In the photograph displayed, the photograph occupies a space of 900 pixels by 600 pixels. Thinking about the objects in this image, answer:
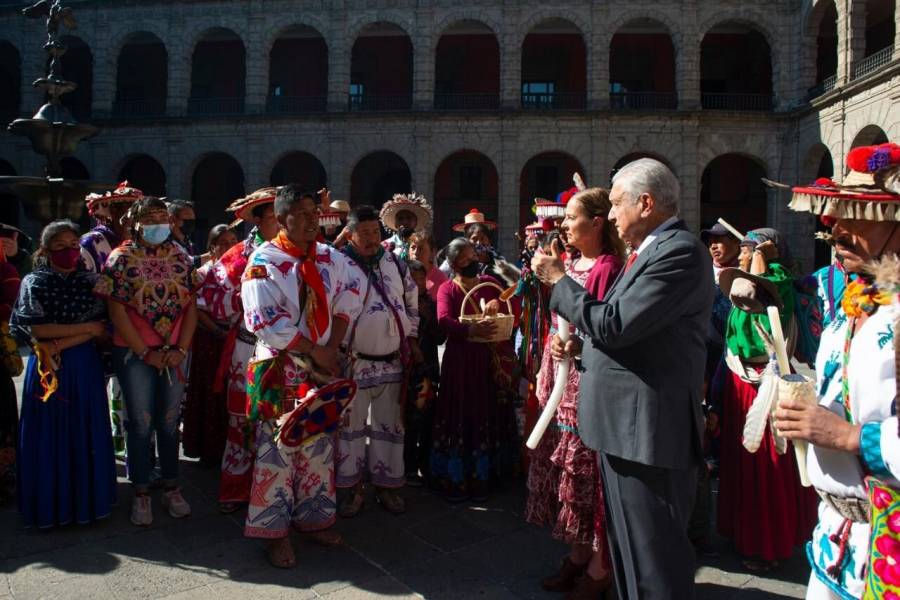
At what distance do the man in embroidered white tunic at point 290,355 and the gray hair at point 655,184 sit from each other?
188 cm

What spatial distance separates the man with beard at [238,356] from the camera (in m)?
4.29

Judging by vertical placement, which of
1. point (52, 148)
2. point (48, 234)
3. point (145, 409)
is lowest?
point (145, 409)

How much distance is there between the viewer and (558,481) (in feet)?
11.4

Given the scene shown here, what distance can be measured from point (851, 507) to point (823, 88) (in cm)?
2167

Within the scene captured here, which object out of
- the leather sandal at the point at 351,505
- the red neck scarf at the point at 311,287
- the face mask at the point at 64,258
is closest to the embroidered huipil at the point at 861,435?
the red neck scarf at the point at 311,287

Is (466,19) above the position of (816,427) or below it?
above

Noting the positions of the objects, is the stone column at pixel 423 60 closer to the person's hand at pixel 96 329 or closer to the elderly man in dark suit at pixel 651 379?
the person's hand at pixel 96 329

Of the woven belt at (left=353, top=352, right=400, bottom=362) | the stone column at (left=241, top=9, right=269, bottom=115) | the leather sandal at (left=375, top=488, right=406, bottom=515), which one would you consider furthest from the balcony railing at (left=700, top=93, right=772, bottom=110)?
the leather sandal at (left=375, top=488, right=406, bottom=515)

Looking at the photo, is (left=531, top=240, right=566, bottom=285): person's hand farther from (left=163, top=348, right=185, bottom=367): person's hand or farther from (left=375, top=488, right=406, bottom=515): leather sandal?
(left=163, top=348, right=185, bottom=367): person's hand

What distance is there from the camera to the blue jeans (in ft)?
13.8

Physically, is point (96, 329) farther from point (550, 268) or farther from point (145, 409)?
point (550, 268)

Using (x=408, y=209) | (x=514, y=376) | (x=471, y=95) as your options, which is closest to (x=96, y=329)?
(x=514, y=376)

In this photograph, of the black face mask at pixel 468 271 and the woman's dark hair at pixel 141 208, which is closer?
the woman's dark hair at pixel 141 208

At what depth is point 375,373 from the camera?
4551 mm
